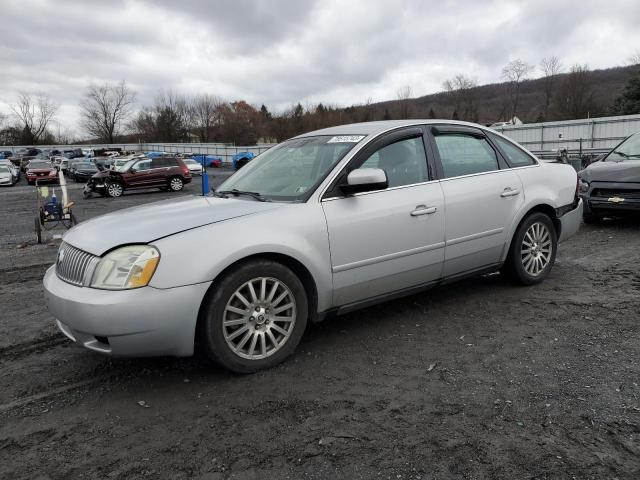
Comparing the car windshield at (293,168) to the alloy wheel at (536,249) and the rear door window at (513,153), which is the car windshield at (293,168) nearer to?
the rear door window at (513,153)

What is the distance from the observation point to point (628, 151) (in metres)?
8.42

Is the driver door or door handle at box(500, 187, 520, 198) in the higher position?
the driver door

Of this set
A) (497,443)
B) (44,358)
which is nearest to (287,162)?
(44,358)

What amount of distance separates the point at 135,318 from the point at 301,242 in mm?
1138

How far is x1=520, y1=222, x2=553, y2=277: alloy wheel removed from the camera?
4.83 m

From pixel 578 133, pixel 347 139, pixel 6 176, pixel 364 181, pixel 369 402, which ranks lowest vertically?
→ pixel 369 402

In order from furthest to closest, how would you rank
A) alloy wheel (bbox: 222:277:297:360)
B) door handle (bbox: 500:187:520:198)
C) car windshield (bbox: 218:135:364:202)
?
door handle (bbox: 500:187:520:198), car windshield (bbox: 218:135:364:202), alloy wheel (bbox: 222:277:297:360)

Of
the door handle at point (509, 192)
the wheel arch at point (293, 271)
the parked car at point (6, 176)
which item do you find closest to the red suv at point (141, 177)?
the parked car at point (6, 176)

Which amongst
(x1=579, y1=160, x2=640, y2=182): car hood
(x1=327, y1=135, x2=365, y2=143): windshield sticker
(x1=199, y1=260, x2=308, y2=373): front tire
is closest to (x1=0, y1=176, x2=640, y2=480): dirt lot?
(x1=199, y1=260, x2=308, y2=373): front tire

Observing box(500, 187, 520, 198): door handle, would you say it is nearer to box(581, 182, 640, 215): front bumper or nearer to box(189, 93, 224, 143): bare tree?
box(581, 182, 640, 215): front bumper

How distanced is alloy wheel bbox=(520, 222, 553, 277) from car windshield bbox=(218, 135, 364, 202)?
2043 mm

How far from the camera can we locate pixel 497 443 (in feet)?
8.14

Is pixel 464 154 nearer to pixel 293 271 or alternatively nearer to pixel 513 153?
pixel 513 153

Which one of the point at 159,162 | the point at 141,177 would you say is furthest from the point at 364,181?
the point at 159,162
